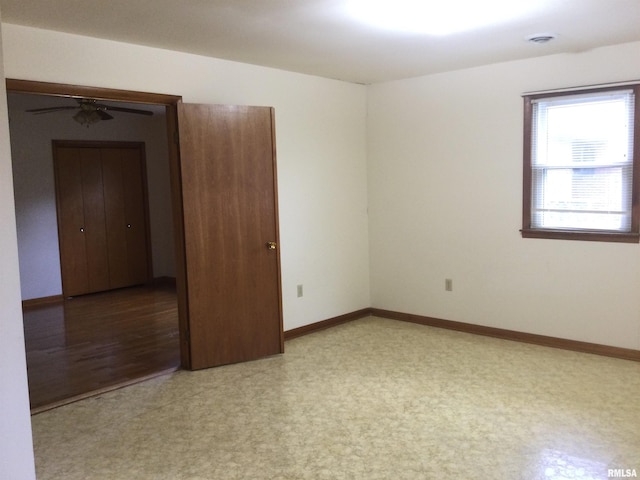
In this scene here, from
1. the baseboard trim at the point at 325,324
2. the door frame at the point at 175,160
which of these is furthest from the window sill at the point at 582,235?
the door frame at the point at 175,160

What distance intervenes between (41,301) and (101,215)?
4.23 feet

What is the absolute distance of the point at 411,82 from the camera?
203 inches

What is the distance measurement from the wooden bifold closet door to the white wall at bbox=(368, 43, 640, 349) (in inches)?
141

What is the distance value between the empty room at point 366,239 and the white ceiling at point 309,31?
2 cm

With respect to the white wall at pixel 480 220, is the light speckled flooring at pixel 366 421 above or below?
below

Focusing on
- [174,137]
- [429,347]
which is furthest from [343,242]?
[174,137]

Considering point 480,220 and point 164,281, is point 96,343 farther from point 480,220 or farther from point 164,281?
point 480,220

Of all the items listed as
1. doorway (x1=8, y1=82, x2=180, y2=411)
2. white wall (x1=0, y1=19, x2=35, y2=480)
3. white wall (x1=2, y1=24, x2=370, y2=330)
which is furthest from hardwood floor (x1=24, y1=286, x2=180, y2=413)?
white wall (x1=0, y1=19, x2=35, y2=480)

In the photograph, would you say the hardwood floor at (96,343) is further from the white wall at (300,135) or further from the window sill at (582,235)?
the window sill at (582,235)

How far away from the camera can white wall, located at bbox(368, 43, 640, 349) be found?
4.25 meters

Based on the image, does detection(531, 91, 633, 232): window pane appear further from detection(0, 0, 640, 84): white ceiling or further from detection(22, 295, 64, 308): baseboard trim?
detection(22, 295, 64, 308): baseboard trim

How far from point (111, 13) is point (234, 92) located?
142 centimetres

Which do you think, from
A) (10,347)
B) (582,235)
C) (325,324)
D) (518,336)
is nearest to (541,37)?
(582,235)

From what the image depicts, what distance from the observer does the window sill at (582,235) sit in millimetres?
4105
